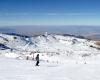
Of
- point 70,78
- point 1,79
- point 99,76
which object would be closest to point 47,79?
point 70,78

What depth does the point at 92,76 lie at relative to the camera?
30.8m

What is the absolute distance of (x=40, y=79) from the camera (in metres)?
27.7

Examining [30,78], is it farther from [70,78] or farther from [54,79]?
[70,78]

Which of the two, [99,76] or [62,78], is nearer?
[62,78]

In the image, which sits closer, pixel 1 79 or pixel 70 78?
pixel 1 79

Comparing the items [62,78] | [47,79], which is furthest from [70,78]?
[47,79]

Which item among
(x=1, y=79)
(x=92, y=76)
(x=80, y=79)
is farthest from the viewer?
(x=92, y=76)

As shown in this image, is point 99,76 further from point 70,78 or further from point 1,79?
point 1,79

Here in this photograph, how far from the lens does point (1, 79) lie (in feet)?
88.4

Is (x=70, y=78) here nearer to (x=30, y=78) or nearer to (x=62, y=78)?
(x=62, y=78)

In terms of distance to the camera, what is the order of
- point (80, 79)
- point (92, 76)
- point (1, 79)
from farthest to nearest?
point (92, 76) < point (80, 79) < point (1, 79)

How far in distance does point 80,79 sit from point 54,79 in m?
2.96

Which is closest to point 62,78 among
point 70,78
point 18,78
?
point 70,78

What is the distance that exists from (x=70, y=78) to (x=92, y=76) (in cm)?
326
